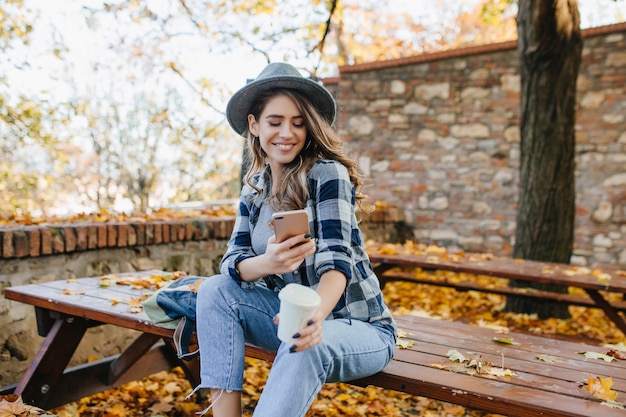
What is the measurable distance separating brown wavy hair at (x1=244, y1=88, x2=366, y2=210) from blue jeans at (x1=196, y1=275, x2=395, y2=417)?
0.34m

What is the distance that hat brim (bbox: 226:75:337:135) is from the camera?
6.22 ft

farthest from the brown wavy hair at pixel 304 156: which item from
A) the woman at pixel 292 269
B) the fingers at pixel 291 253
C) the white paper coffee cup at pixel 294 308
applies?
the white paper coffee cup at pixel 294 308

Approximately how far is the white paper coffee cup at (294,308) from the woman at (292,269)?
0.03 meters

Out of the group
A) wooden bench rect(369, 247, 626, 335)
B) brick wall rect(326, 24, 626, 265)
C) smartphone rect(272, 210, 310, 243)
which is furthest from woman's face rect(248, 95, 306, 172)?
brick wall rect(326, 24, 626, 265)

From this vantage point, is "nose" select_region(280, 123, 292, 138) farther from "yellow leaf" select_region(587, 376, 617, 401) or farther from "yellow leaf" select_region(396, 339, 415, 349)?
"yellow leaf" select_region(587, 376, 617, 401)

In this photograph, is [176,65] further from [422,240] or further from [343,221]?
[343,221]

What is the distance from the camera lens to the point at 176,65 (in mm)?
8734

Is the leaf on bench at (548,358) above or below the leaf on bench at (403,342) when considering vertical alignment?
below

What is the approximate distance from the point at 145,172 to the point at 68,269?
33.9 ft

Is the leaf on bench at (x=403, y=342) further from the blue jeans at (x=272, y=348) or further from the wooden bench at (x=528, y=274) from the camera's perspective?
the wooden bench at (x=528, y=274)

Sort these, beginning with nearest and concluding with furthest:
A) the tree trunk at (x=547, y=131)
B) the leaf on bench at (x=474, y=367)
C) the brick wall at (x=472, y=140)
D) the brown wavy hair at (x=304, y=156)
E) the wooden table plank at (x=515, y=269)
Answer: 1. the leaf on bench at (x=474, y=367)
2. the brown wavy hair at (x=304, y=156)
3. the wooden table plank at (x=515, y=269)
4. the tree trunk at (x=547, y=131)
5. the brick wall at (x=472, y=140)

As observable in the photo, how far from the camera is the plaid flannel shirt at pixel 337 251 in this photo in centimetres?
173

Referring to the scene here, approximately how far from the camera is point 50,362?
244 cm

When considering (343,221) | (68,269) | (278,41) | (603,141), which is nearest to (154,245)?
(68,269)
